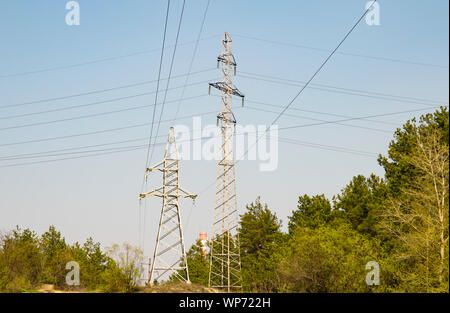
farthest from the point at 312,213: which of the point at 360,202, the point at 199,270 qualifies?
the point at 199,270

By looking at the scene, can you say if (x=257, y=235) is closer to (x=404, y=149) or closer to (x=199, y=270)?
(x=199, y=270)

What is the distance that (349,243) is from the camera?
41219mm

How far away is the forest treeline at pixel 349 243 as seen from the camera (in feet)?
73.9

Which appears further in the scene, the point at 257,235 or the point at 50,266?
the point at 257,235

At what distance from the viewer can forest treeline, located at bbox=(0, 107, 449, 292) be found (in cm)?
2252

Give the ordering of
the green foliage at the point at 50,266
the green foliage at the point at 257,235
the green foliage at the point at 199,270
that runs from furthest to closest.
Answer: the green foliage at the point at 199,270 → the green foliage at the point at 257,235 → the green foliage at the point at 50,266

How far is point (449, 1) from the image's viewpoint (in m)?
10.1

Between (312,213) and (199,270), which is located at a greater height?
(312,213)

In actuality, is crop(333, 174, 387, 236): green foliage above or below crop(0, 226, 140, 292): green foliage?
above

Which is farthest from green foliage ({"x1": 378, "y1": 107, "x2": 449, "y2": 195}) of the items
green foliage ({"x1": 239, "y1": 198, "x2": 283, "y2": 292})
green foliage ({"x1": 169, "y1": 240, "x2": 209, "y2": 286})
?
green foliage ({"x1": 169, "y1": 240, "x2": 209, "y2": 286})

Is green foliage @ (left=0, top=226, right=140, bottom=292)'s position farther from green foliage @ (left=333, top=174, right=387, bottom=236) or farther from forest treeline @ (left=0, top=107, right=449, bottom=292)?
green foliage @ (left=333, top=174, right=387, bottom=236)

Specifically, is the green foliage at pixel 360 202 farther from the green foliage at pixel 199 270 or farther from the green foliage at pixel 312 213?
the green foliage at pixel 199 270

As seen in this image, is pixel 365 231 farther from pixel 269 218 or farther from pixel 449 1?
pixel 449 1

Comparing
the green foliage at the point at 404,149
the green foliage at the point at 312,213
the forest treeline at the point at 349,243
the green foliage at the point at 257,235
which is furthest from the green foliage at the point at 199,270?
the green foliage at the point at 404,149
